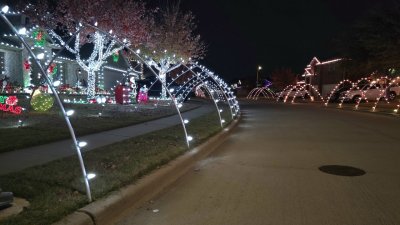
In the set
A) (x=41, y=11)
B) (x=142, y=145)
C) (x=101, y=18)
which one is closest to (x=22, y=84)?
(x=41, y=11)

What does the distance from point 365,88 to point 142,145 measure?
128 feet

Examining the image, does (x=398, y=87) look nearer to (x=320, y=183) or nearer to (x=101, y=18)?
(x=101, y=18)

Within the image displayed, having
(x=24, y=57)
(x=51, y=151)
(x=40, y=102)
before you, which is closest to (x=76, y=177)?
(x=51, y=151)

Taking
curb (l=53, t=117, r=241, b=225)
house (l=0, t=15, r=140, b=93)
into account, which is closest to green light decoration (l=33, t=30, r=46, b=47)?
house (l=0, t=15, r=140, b=93)

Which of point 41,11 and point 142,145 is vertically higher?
point 41,11

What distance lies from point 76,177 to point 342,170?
5.37m

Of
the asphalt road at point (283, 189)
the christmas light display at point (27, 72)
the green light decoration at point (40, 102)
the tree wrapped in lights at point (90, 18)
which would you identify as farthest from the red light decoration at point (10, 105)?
the christmas light display at point (27, 72)

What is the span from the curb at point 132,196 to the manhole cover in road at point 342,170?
2.89 metres

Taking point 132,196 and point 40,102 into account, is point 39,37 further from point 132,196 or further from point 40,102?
point 132,196

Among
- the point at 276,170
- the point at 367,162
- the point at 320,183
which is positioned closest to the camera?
the point at 320,183

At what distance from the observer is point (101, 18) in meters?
24.6

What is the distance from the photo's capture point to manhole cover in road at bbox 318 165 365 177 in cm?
900

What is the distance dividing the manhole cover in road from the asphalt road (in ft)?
0.58

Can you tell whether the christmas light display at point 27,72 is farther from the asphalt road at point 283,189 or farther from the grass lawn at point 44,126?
the asphalt road at point 283,189
